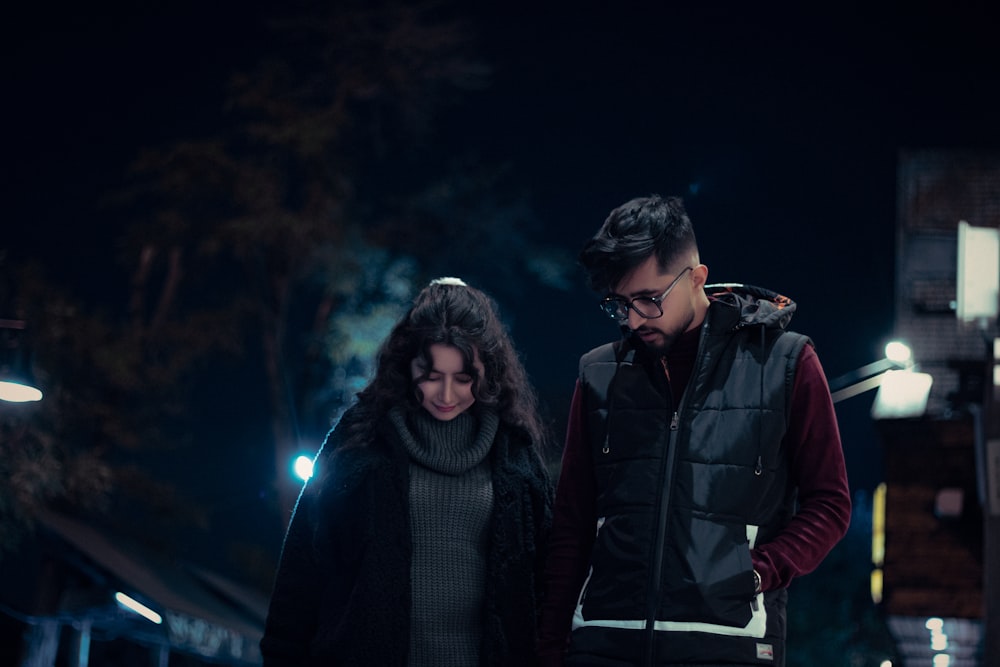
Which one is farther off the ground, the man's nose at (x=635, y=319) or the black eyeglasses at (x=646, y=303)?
the black eyeglasses at (x=646, y=303)

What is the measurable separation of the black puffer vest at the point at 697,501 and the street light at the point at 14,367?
4726mm

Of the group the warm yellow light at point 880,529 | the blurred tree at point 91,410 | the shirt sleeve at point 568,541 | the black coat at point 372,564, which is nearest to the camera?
the shirt sleeve at point 568,541

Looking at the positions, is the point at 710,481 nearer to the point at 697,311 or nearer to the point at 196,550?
the point at 697,311

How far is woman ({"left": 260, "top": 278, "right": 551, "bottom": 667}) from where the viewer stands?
10.8ft

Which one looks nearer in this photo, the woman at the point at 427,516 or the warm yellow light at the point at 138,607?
the woman at the point at 427,516

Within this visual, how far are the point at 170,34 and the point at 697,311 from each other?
1693cm

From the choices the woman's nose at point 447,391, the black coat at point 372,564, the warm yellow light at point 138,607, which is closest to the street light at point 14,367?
the warm yellow light at point 138,607

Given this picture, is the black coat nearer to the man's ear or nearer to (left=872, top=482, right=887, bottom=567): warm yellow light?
the man's ear

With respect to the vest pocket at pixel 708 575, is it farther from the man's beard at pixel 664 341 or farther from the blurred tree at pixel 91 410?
the blurred tree at pixel 91 410

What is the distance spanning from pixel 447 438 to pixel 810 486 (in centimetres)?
113

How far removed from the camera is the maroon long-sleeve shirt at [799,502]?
279cm

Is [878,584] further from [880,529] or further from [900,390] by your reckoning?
[900,390]

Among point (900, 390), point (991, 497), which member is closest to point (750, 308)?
point (991, 497)

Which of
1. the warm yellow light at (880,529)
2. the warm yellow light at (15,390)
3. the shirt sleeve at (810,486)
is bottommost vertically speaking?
the shirt sleeve at (810,486)
